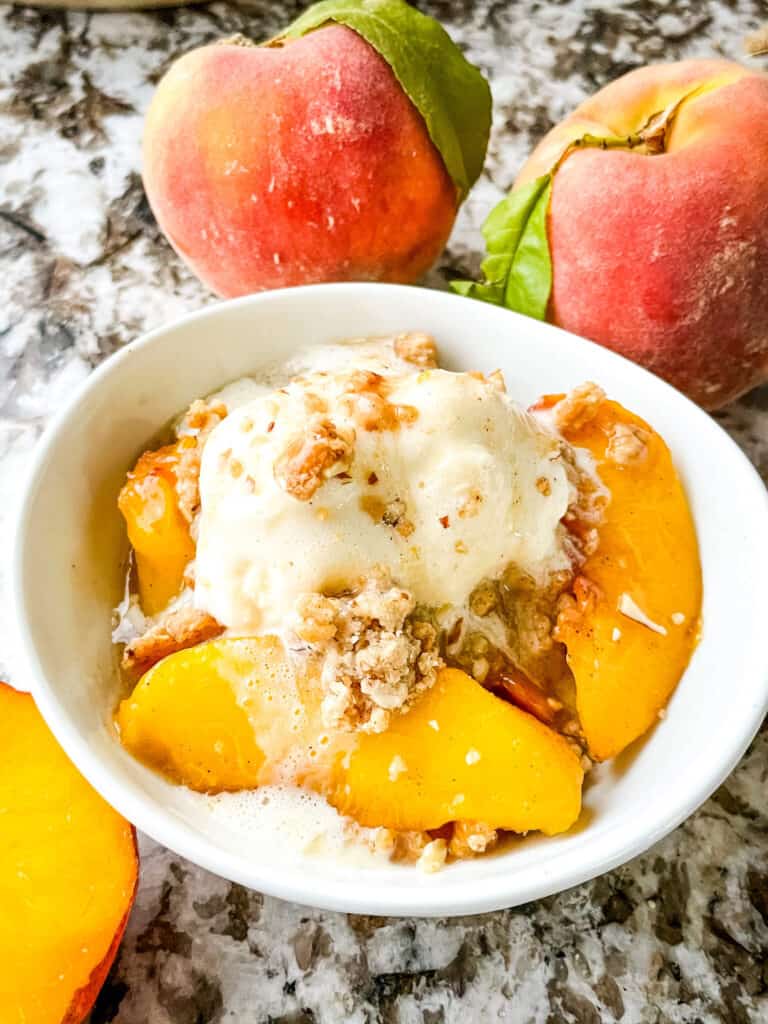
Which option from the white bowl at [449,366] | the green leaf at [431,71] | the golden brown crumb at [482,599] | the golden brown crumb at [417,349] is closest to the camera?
the white bowl at [449,366]

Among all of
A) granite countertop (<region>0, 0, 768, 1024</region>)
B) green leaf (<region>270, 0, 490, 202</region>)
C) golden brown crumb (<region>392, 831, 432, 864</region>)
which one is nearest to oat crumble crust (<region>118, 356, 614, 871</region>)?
golden brown crumb (<region>392, 831, 432, 864</region>)

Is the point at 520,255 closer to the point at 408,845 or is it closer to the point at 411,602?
the point at 411,602

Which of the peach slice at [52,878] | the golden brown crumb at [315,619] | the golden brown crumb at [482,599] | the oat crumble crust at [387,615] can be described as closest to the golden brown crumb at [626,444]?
the oat crumble crust at [387,615]

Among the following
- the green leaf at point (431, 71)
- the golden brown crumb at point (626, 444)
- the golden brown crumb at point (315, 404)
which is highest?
the green leaf at point (431, 71)

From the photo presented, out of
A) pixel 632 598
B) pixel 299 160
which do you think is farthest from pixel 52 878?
pixel 299 160

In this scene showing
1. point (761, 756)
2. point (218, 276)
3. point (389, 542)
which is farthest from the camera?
point (218, 276)

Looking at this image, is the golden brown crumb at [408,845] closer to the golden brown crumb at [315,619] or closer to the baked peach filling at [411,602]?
the baked peach filling at [411,602]

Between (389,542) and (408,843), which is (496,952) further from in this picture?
(389,542)

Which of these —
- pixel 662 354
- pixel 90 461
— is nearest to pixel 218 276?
pixel 90 461
